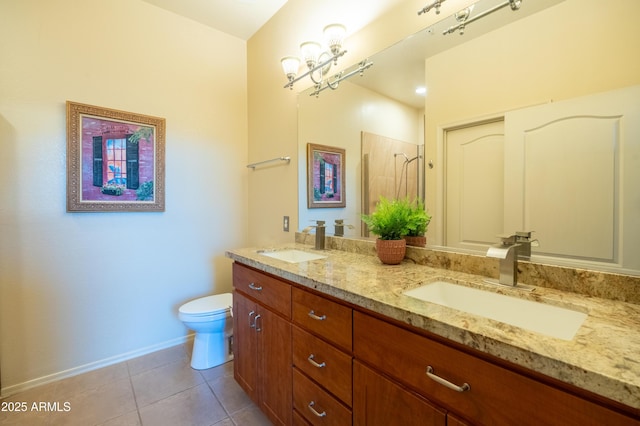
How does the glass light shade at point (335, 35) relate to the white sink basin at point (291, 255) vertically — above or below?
above

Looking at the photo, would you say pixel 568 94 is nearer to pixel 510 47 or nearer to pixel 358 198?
pixel 510 47

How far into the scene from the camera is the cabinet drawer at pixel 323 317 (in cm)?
98

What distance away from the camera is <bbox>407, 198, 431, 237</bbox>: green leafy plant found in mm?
1383

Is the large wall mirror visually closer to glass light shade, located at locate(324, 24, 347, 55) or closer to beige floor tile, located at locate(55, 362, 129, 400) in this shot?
glass light shade, located at locate(324, 24, 347, 55)

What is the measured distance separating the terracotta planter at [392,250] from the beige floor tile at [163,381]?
5.14 feet

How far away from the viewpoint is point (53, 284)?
189 centimetres

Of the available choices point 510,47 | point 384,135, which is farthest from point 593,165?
point 384,135

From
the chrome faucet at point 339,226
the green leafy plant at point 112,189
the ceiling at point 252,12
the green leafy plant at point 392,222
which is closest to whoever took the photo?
the green leafy plant at point 392,222

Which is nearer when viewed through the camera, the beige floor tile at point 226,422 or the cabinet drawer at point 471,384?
the cabinet drawer at point 471,384

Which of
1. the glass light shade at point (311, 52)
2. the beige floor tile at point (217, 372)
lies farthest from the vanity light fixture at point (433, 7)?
the beige floor tile at point (217, 372)

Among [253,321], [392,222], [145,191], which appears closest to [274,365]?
[253,321]

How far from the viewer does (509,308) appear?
3.06 ft

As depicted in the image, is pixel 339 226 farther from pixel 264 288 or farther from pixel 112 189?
pixel 112 189

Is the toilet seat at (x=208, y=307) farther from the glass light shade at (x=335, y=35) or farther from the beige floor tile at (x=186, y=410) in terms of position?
the glass light shade at (x=335, y=35)
